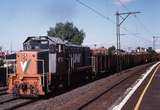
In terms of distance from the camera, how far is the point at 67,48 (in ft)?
75.7

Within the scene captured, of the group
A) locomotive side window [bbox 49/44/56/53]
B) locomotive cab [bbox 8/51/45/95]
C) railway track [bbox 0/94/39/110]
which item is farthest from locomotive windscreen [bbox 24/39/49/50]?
railway track [bbox 0/94/39/110]

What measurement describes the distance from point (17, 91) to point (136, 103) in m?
6.25

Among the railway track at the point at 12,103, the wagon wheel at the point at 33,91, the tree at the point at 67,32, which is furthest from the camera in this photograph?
the tree at the point at 67,32

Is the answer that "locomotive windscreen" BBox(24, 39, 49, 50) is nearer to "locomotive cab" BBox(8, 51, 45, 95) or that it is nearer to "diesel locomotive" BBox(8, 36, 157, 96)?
"diesel locomotive" BBox(8, 36, 157, 96)

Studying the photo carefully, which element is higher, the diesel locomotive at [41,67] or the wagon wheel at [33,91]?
the diesel locomotive at [41,67]

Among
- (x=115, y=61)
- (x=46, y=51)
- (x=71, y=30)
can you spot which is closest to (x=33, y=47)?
(x=46, y=51)

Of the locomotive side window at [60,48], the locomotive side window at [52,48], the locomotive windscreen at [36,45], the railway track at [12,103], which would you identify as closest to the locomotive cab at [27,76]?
the railway track at [12,103]

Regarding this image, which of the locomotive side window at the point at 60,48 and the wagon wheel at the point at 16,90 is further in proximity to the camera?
the locomotive side window at the point at 60,48

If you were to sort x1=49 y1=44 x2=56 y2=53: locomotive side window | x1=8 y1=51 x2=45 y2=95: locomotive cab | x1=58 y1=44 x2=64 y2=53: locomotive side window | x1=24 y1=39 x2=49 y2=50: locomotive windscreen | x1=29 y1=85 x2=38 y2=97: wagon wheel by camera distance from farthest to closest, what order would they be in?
x1=58 y1=44 x2=64 y2=53: locomotive side window → x1=24 y1=39 x2=49 y2=50: locomotive windscreen → x1=49 y1=44 x2=56 y2=53: locomotive side window → x1=8 y1=51 x2=45 y2=95: locomotive cab → x1=29 y1=85 x2=38 y2=97: wagon wheel

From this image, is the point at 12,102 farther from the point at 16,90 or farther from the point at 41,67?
the point at 41,67

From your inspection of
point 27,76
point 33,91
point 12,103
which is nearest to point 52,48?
point 27,76

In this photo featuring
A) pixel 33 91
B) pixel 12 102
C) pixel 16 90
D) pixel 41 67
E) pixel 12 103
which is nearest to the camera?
pixel 12 103

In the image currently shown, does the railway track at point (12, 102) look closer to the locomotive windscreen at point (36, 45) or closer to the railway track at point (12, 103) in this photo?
the railway track at point (12, 103)

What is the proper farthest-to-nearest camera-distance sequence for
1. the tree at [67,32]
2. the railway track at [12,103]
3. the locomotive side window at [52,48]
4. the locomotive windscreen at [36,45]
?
the tree at [67,32] < the locomotive windscreen at [36,45] < the locomotive side window at [52,48] < the railway track at [12,103]
